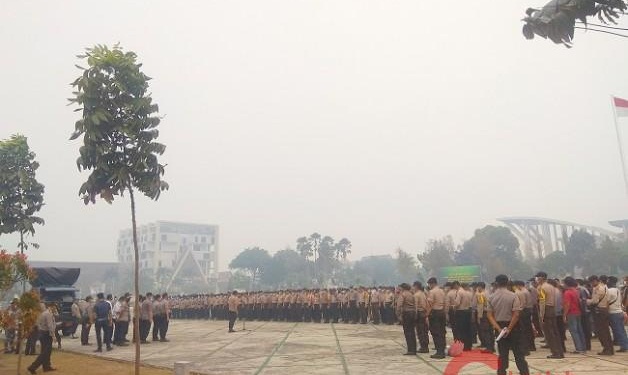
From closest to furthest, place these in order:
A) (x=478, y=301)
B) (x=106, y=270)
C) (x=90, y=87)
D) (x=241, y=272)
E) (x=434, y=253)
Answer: (x=90, y=87) < (x=478, y=301) < (x=434, y=253) < (x=241, y=272) < (x=106, y=270)

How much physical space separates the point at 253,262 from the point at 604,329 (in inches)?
3977

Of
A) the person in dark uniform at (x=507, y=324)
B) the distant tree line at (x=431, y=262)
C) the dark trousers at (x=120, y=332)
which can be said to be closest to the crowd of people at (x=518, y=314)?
the person in dark uniform at (x=507, y=324)

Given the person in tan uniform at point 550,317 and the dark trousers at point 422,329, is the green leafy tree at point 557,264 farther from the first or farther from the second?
the dark trousers at point 422,329

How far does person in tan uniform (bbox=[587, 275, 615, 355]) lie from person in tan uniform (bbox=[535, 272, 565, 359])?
103cm

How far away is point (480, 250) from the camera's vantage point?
70.8 meters

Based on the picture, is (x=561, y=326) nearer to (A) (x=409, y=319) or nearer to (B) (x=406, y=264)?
(A) (x=409, y=319)

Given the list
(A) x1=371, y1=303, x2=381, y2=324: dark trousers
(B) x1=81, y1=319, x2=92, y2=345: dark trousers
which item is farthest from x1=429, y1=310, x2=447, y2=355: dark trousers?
(B) x1=81, y1=319, x2=92, y2=345: dark trousers

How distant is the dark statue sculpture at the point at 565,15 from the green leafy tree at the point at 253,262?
9908cm

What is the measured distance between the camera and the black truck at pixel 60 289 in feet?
65.1

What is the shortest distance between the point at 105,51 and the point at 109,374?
22.7ft

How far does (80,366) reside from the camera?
1149cm

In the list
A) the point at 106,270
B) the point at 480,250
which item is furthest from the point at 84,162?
the point at 106,270

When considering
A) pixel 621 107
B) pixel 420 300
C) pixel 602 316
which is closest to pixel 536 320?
pixel 602 316

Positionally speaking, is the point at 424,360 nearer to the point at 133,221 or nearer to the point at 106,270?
the point at 133,221
